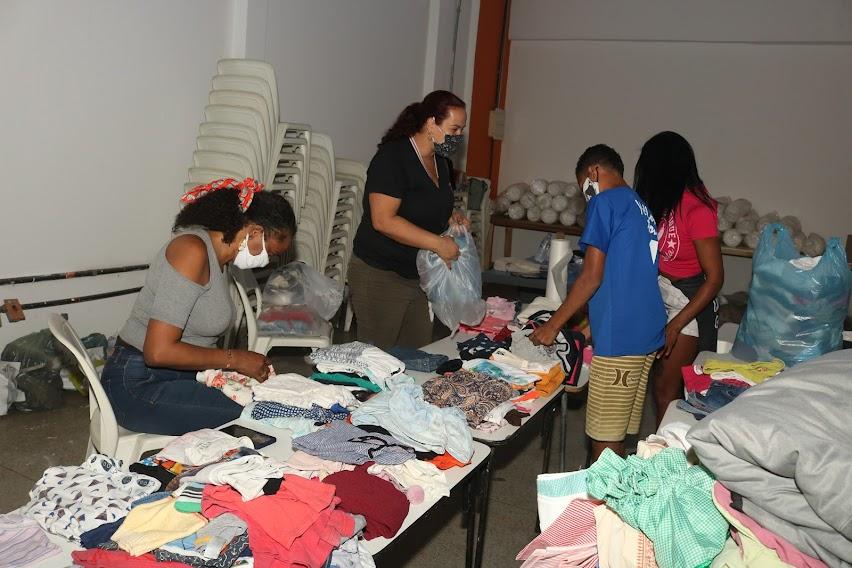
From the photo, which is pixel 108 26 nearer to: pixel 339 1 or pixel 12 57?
pixel 12 57

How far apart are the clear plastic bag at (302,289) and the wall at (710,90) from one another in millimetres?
3925

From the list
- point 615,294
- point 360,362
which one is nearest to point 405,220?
point 360,362

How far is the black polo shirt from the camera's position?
325cm

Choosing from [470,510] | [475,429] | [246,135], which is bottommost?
[470,510]

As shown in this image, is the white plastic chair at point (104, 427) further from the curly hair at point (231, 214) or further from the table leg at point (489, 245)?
the table leg at point (489, 245)

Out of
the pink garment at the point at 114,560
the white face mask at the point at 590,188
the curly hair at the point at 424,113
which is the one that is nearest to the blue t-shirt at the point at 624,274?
the white face mask at the point at 590,188

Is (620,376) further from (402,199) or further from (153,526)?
(153,526)

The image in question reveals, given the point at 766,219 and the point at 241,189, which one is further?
the point at 766,219

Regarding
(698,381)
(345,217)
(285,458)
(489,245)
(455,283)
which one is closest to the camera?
(285,458)

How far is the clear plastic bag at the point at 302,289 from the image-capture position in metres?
4.52

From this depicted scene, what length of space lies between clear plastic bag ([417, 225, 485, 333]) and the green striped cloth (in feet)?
6.07

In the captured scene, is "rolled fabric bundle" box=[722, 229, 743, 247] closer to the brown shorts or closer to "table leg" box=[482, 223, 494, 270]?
"table leg" box=[482, 223, 494, 270]

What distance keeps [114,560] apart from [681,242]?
101 inches

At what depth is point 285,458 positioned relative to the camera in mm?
2111
